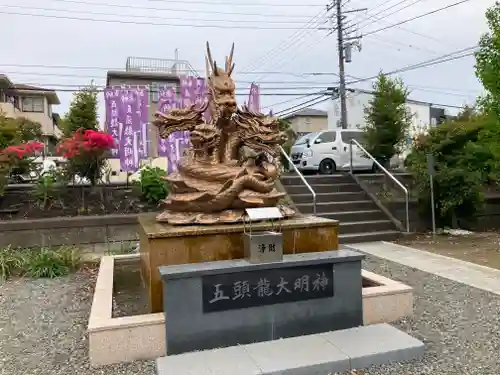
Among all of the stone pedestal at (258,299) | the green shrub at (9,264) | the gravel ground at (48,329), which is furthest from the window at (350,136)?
the stone pedestal at (258,299)

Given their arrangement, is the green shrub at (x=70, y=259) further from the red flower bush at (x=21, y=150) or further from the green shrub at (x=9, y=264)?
the red flower bush at (x=21, y=150)

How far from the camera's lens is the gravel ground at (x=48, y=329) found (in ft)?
11.4

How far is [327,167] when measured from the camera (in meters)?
14.1

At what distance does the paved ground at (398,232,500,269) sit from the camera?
7.35 metres

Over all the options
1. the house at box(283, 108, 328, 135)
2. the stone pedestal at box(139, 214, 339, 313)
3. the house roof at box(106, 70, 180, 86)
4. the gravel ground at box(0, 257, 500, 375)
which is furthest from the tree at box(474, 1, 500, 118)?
the house at box(283, 108, 328, 135)

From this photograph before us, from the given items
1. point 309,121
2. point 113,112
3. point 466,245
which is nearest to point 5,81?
point 113,112

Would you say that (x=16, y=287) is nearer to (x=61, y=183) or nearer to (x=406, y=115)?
(x=61, y=183)

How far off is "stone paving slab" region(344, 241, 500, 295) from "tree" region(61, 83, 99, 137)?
7.68 metres

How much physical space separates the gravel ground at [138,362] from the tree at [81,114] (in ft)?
21.8

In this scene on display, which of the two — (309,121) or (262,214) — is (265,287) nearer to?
(262,214)

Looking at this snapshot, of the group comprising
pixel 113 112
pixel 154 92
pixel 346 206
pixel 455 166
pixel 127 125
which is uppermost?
pixel 154 92

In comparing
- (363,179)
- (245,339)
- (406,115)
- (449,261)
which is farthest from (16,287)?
(406,115)

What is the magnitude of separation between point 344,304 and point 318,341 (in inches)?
19.7

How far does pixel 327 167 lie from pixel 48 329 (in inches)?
429
